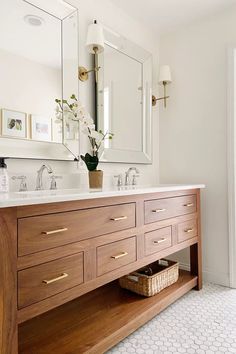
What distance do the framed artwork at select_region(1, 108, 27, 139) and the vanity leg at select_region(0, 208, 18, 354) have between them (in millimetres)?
670

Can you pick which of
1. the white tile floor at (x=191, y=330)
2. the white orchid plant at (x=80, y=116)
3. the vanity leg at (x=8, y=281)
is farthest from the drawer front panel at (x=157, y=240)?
the vanity leg at (x=8, y=281)

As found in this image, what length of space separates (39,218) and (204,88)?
6.64 ft

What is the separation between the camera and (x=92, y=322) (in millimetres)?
1646

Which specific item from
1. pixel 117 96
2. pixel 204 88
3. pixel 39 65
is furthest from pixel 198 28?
pixel 39 65

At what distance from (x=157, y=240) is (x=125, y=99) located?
120 centimetres

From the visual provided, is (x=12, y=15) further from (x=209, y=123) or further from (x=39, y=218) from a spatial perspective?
(x=209, y=123)

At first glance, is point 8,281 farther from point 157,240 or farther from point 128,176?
point 128,176

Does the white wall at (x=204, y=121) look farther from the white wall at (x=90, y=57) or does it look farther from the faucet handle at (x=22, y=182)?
the faucet handle at (x=22, y=182)

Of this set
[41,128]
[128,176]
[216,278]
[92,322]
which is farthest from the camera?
[216,278]

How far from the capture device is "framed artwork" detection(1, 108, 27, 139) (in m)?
1.57

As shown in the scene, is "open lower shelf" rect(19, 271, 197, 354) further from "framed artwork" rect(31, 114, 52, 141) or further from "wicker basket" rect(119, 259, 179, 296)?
"framed artwork" rect(31, 114, 52, 141)

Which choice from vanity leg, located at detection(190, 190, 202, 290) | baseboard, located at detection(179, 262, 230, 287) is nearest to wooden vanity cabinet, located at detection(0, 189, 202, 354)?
vanity leg, located at detection(190, 190, 202, 290)

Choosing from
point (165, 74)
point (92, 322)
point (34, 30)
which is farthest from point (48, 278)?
point (165, 74)

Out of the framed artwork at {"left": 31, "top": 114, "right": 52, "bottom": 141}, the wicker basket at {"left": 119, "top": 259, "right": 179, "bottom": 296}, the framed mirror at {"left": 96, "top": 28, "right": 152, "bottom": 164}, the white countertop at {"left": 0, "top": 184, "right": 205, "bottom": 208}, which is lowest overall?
the wicker basket at {"left": 119, "top": 259, "right": 179, "bottom": 296}
